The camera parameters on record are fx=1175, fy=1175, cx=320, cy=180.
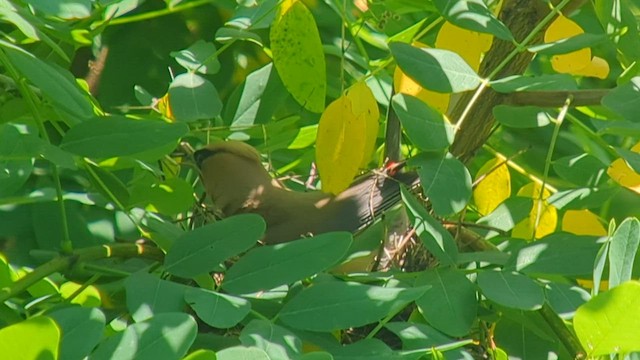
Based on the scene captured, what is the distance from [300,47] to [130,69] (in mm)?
504

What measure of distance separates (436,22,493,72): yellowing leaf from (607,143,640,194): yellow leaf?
0.16 metres

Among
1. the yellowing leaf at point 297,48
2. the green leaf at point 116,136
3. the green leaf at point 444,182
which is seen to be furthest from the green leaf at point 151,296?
the yellowing leaf at point 297,48

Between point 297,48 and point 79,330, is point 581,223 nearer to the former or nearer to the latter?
point 297,48

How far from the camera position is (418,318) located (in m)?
0.92

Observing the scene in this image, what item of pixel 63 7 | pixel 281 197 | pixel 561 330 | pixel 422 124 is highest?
pixel 63 7

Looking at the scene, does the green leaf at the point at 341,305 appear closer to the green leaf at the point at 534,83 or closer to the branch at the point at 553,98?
the green leaf at the point at 534,83

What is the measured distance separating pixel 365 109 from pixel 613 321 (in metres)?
0.39

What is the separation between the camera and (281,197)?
1.19 meters

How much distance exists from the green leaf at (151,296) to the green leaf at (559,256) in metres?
0.25

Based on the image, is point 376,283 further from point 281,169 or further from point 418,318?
point 281,169

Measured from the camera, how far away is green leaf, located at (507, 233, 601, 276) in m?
0.87

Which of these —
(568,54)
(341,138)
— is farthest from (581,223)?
(341,138)

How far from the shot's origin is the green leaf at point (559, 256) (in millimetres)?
869

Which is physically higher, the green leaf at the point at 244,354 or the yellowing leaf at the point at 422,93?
the green leaf at the point at 244,354
